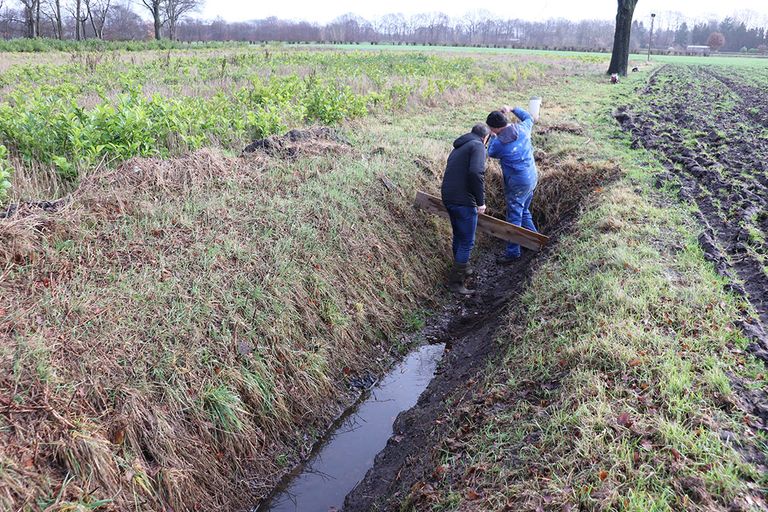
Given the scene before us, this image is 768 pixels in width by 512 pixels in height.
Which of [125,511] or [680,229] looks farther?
[680,229]

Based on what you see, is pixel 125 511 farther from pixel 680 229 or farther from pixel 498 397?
pixel 680 229

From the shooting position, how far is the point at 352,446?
4.68 m

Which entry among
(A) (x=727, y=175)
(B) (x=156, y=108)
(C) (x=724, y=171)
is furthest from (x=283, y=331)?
(C) (x=724, y=171)

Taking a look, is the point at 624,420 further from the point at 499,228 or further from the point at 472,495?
the point at 499,228

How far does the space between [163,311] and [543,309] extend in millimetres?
3344

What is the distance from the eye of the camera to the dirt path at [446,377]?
3928mm

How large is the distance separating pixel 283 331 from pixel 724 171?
26.1 feet

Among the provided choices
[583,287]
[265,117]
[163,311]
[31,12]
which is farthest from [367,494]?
[31,12]

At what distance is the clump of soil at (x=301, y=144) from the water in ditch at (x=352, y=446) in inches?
138

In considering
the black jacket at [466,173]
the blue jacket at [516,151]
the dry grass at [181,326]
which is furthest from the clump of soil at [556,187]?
the dry grass at [181,326]

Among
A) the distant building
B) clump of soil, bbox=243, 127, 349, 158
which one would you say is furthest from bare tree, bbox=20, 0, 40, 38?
the distant building

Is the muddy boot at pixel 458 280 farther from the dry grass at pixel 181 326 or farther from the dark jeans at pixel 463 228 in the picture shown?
the dry grass at pixel 181 326

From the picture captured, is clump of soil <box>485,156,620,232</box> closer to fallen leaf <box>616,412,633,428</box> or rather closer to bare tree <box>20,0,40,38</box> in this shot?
fallen leaf <box>616,412,633,428</box>

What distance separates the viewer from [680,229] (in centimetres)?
606
